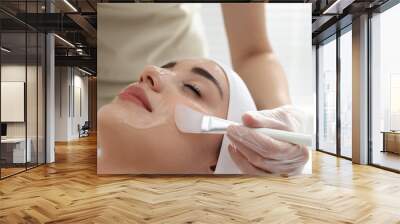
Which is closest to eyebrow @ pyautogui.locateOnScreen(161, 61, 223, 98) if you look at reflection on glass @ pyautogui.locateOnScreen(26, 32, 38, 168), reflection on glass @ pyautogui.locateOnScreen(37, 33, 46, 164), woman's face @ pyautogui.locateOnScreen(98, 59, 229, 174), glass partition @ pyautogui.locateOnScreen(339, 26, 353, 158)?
woman's face @ pyautogui.locateOnScreen(98, 59, 229, 174)

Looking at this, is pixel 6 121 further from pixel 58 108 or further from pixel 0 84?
pixel 58 108

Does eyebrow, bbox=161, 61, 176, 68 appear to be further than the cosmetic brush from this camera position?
Yes

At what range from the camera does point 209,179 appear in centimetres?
624

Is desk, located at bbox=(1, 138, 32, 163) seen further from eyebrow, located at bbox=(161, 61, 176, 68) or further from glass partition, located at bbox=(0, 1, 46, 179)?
eyebrow, located at bbox=(161, 61, 176, 68)

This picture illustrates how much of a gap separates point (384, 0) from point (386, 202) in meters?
4.08

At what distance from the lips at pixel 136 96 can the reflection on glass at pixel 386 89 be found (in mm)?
4542

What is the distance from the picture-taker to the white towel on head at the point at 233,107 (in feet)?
21.0

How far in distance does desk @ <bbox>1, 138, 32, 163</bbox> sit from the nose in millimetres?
2472

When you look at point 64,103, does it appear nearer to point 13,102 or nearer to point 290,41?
point 13,102

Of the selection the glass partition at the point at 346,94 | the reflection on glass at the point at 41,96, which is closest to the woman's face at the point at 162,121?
the reflection on glass at the point at 41,96

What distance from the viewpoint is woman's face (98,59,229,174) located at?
20.9 feet

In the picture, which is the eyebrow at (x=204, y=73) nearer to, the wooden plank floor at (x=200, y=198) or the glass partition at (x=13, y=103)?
the wooden plank floor at (x=200, y=198)

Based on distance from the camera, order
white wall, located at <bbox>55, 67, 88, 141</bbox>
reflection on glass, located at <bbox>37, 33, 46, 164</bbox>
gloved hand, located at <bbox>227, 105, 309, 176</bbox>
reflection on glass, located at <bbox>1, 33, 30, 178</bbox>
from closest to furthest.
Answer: reflection on glass, located at <bbox>1, 33, 30, 178</bbox>
gloved hand, located at <bbox>227, 105, 309, 176</bbox>
reflection on glass, located at <bbox>37, 33, 46, 164</bbox>
white wall, located at <bbox>55, 67, 88, 141</bbox>

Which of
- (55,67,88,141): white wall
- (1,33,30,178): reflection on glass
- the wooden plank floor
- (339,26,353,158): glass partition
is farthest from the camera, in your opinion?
(55,67,88,141): white wall
